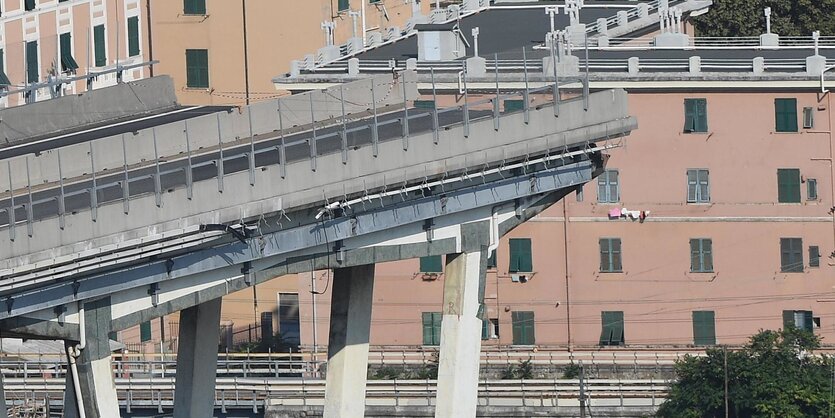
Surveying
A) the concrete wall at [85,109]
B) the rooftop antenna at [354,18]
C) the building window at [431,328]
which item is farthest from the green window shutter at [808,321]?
the concrete wall at [85,109]

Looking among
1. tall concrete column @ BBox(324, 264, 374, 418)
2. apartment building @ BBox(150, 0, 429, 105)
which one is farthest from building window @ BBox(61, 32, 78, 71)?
tall concrete column @ BBox(324, 264, 374, 418)

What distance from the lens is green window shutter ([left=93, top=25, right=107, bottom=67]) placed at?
358 ft

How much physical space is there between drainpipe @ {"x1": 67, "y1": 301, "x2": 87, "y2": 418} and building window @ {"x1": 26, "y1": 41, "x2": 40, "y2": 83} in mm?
51820

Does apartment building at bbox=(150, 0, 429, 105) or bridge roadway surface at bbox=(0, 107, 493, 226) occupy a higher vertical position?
apartment building at bbox=(150, 0, 429, 105)

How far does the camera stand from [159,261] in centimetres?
5231

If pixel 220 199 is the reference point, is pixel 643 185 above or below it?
above

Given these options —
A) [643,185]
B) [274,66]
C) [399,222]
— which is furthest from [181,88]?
[399,222]

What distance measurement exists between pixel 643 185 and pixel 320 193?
37223 mm

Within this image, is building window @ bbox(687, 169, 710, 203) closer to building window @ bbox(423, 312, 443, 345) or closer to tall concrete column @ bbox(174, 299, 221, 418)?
building window @ bbox(423, 312, 443, 345)

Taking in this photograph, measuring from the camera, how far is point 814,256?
88562mm

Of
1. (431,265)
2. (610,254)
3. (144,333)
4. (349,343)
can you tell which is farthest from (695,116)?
(349,343)

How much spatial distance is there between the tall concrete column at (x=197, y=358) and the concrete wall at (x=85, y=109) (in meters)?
12.6

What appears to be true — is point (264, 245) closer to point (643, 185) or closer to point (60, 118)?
point (60, 118)

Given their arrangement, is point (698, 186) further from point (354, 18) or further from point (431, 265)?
point (354, 18)
